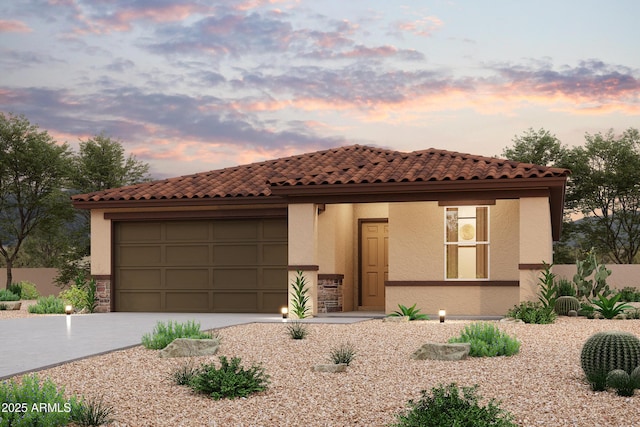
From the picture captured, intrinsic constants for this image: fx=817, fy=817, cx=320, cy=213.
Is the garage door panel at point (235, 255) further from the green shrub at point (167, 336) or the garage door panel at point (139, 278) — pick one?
the green shrub at point (167, 336)

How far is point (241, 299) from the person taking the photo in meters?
20.4

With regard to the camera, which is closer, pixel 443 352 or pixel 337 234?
pixel 443 352

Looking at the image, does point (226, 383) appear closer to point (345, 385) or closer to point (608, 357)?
point (345, 385)

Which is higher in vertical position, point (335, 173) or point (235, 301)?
point (335, 173)

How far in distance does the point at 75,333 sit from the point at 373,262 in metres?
8.66

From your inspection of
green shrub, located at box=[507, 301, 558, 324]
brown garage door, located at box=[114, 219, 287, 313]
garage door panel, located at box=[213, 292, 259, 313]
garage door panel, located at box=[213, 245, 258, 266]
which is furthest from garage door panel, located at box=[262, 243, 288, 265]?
green shrub, located at box=[507, 301, 558, 324]

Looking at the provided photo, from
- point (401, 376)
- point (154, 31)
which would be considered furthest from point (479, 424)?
point (154, 31)

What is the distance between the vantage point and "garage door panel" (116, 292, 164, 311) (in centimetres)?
2117

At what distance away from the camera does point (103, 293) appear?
21438 mm

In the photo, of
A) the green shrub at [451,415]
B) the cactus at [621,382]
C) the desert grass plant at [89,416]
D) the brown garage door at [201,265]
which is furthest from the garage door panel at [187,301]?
the green shrub at [451,415]

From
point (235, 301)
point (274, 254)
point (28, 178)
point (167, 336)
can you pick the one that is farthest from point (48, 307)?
point (28, 178)

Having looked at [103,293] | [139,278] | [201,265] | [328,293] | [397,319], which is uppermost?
[201,265]

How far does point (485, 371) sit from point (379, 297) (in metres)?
11.3

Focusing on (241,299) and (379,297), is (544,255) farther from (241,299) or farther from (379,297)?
(241,299)
